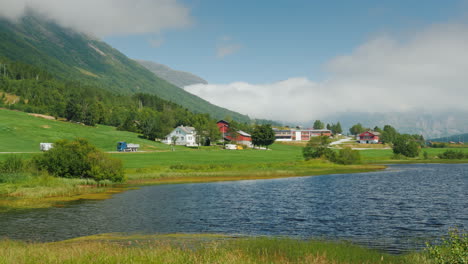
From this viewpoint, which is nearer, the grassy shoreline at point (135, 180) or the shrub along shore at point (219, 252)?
the shrub along shore at point (219, 252)

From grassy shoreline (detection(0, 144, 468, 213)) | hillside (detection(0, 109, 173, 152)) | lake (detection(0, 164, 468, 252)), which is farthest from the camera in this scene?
hillside (detection(0, 109, 173, 152))

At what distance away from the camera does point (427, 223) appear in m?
34.5

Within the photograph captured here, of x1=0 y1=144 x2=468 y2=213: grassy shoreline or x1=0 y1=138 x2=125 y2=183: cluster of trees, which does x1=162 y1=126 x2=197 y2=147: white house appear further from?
x1=0 y1=138 x2=125 y2=183: cluster of trees

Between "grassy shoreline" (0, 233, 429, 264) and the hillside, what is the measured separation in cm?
10711

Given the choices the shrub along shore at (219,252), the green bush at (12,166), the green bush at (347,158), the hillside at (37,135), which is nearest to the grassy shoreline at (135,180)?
the green bush at (12,166)

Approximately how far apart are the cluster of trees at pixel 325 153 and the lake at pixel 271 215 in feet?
196

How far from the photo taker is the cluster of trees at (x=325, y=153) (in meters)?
120

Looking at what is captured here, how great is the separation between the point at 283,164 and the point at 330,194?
5447 cm

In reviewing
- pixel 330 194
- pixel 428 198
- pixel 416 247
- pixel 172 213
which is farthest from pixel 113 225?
pixel 428 198

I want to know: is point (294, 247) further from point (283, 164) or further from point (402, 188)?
point (283, 164)

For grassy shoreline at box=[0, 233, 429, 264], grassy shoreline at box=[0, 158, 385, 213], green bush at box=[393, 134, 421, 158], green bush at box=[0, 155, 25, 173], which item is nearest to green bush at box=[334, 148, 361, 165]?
grassy shoreline at box=[0, 158, 385, 213]

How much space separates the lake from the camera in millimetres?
31031

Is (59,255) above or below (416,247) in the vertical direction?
above

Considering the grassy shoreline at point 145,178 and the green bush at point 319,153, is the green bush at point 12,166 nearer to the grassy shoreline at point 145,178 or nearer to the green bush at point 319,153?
the grassy shoreline at point 145,178
